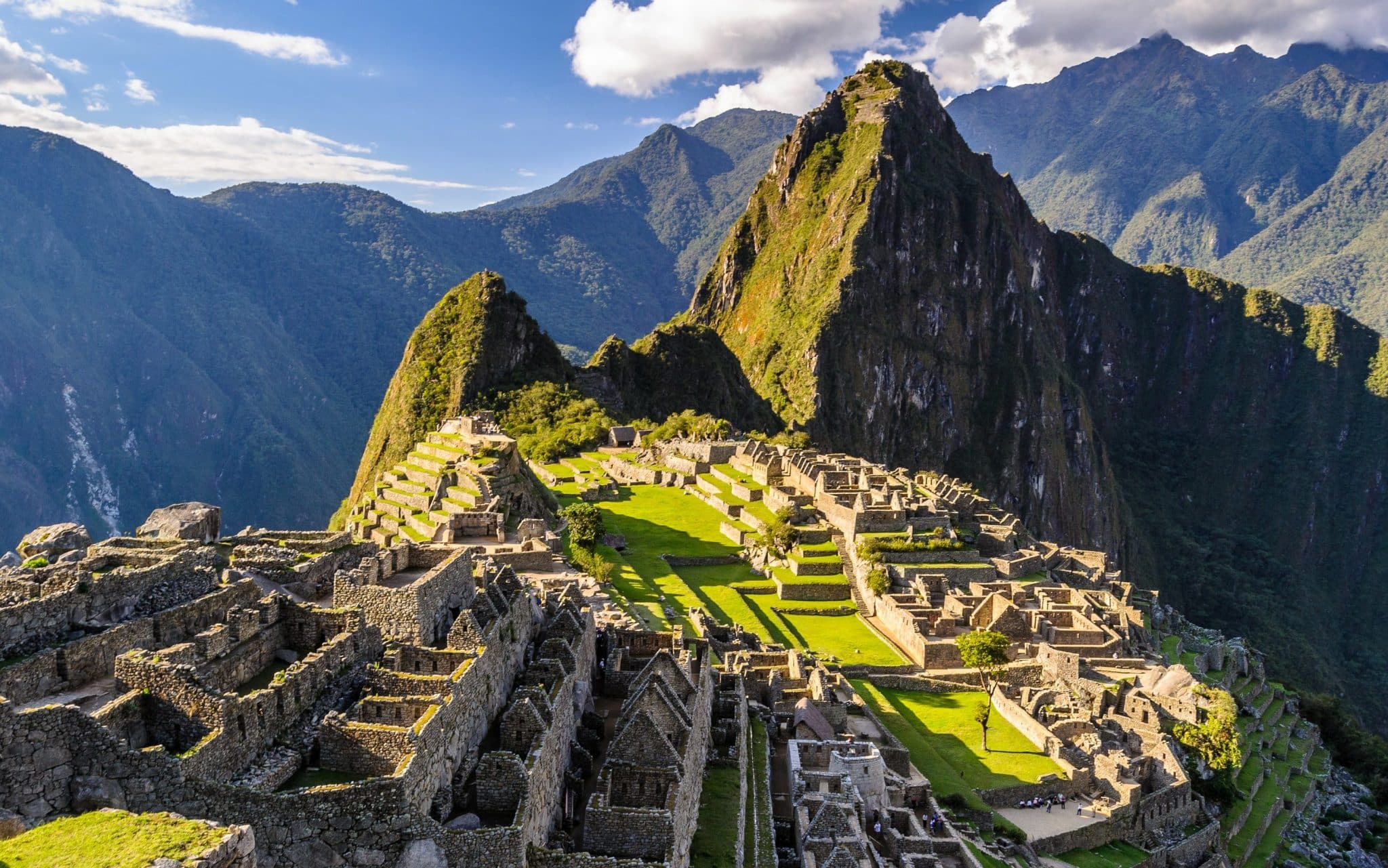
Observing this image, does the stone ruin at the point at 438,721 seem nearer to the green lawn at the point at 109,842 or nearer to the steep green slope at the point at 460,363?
the green lawn at the point at 109,842

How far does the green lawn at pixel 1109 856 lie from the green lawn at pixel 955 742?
2.23 m

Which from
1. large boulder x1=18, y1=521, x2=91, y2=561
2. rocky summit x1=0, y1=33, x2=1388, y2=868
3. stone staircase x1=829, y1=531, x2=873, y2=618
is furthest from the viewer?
stone staircase x1=829, y1=531, x2=873, y2=618

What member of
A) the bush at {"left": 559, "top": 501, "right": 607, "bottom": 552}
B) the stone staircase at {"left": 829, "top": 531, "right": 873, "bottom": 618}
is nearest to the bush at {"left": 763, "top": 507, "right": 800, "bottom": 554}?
the stone staircase at {"left": 829, "top": 531, "right": 873, "bottom": 618}

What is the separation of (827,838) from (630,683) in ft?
15.1

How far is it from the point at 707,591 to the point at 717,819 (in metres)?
24.3

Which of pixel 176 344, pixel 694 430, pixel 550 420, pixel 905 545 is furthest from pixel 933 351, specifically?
pixel 905 545

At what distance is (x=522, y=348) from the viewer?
95875 mm

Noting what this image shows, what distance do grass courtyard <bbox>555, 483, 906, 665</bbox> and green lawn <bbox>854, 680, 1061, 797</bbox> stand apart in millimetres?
2594

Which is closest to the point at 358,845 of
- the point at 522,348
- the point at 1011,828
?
the point at 1011,828

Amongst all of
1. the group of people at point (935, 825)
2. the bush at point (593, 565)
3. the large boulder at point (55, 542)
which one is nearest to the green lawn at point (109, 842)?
the large boulder at point (55, 542)

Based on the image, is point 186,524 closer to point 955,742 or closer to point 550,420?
point 955,742

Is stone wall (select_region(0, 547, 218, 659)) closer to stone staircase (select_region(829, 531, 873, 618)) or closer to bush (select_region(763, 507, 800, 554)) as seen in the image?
stone staircase (select_region(829, 531, 873, 618))

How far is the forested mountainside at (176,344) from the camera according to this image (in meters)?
101

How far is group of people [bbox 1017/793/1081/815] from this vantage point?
27.3 m
